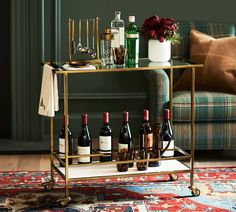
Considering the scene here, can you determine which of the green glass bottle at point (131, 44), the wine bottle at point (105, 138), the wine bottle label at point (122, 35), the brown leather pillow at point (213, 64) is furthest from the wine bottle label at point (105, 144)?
the brown leather pillow at point (213, 64)

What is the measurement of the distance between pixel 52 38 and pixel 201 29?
3.91 feet

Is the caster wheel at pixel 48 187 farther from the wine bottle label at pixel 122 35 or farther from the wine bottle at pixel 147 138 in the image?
the wine bottle label at pixel 122 35

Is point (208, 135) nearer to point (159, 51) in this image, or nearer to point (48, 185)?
point (159, 51)

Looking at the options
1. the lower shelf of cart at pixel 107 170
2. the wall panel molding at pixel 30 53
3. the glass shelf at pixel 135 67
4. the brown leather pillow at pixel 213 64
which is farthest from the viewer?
the wall panel molding at pixel 30 53

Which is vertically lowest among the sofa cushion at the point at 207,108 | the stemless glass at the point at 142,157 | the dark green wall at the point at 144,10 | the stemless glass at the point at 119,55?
the stemless glass at the point at 142,157

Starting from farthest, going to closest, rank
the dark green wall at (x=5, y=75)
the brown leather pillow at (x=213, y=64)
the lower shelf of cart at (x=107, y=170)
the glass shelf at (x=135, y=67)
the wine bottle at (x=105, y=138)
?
the dark green wall at (x=5, y=75) < the brown leather pillow at (x=213, y=64) < the wine bottle at (x=105, y=138) < the lower shelf of cart at (x=107, y=170) < the glass shelf at (x=135, y=67)

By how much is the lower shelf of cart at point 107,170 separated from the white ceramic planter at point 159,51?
2.20 feet

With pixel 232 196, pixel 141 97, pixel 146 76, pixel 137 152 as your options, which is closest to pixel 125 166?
pixel 137 152

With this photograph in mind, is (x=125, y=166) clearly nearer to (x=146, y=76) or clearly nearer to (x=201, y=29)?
(x=146, y=76)

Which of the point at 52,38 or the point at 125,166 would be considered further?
the point at 52,38

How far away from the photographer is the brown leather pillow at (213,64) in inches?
218

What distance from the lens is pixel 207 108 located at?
529 centimetres

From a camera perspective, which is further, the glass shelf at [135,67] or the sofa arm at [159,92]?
the sofa arm at [159,92]

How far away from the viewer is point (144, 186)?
477cm
